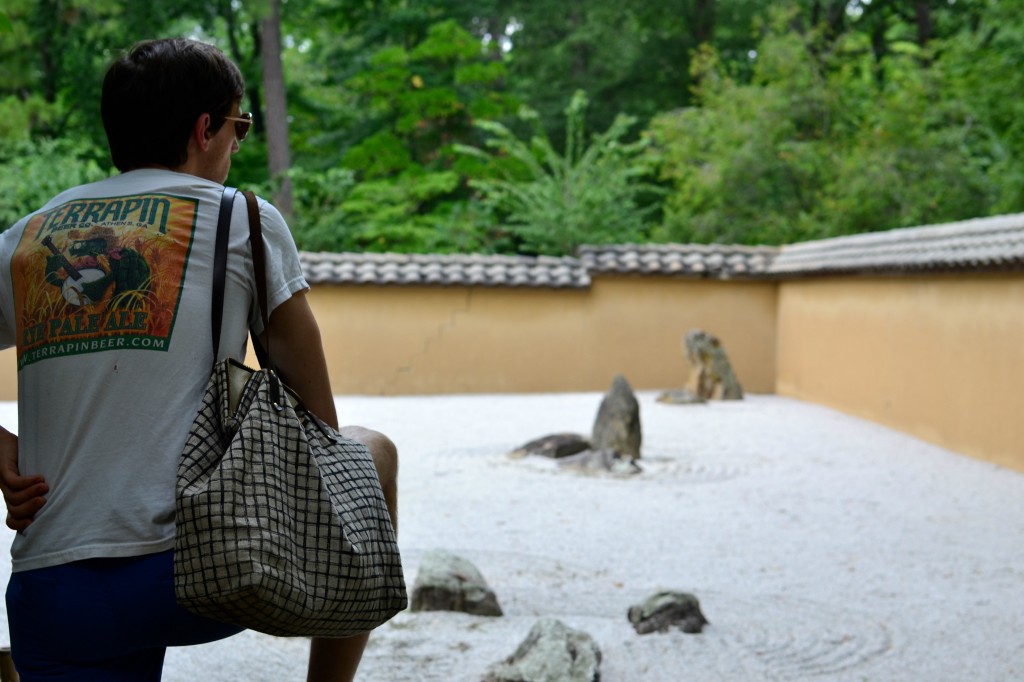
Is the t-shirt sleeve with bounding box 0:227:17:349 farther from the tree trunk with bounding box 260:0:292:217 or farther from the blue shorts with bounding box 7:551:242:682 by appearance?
the tree trunk with bounding box 260:0:292:217

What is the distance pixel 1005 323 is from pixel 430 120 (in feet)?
43.6

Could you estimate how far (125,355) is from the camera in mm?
1539

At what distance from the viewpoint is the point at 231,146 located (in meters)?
1.74

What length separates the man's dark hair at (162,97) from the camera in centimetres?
162

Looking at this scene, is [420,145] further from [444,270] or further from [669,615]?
[669,615]

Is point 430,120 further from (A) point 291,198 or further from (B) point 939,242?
(B) point 939,242

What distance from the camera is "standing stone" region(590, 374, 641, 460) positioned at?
25.9 feet

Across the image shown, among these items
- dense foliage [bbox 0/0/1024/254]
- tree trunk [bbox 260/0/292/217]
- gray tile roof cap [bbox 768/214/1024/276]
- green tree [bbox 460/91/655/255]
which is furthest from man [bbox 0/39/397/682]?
tree trunk [bbox 260/0/292/217]

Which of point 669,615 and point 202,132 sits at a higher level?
point 202,132

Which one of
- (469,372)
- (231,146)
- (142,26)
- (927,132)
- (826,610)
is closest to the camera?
(231,146)

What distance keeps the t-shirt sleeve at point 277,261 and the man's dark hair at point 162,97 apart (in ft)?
0.53

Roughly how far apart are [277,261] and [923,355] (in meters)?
8.67

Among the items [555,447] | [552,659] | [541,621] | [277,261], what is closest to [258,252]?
[277,261]

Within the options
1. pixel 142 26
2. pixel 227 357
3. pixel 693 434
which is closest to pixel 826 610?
pixel 227 357
